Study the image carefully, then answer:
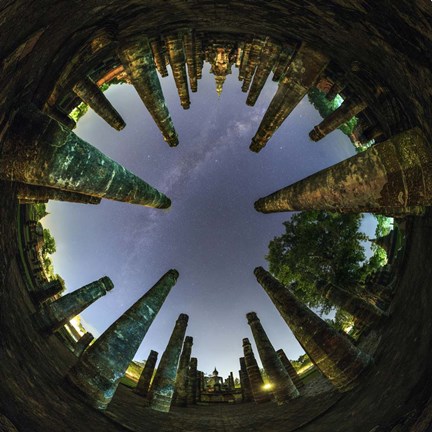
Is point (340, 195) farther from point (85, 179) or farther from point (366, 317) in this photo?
point (366, 317)

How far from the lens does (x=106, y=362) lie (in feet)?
14.9

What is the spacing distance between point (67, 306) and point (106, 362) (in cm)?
Answer: 452

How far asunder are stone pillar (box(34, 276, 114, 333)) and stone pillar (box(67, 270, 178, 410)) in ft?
7.55

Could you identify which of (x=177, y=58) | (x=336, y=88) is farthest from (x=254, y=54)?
(x=336, y=88)

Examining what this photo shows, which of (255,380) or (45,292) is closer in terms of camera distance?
(45,292)

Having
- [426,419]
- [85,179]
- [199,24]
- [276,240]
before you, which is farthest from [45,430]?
[276,240]

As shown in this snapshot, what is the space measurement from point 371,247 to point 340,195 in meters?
13.2

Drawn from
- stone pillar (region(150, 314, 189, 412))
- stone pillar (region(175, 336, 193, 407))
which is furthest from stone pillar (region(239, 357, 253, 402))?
stone pillar (region(150, 314, 189, 412))

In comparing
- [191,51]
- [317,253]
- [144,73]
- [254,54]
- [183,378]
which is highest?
[191,51]

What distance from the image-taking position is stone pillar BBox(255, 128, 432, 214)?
284 centimetres

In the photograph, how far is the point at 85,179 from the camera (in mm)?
3793

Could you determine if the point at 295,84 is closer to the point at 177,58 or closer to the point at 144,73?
the point at 177,58

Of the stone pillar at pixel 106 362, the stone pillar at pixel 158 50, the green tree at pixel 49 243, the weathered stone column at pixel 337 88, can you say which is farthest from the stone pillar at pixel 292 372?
the green tree at pixel 49 243

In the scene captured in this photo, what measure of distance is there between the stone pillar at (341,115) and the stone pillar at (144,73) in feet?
18.4
